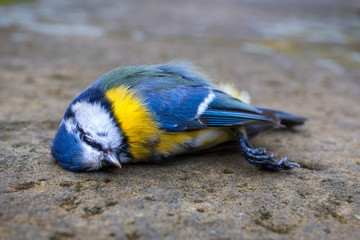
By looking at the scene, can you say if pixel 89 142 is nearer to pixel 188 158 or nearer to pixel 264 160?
pixel 188 158

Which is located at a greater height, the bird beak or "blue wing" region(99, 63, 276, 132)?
"blue wing" region(99, 63, 276, 132)

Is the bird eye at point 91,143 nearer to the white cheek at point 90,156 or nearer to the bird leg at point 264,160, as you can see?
the white cheek at point 90,156

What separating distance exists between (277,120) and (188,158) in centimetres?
74

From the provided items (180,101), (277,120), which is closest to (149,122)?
(180,101)

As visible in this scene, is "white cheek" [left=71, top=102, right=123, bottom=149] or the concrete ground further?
"white cheek" [left=71, top=102, right=123, bottom=149]

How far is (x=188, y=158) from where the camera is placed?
2471 mm

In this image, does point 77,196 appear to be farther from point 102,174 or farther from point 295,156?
point 295,156

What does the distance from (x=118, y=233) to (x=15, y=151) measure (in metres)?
1.21

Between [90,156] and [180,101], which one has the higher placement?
[180,101]

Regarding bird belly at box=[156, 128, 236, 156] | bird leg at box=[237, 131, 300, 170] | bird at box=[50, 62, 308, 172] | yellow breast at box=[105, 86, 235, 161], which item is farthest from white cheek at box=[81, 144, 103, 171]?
bird leg at box=[237, 131, 300, 170]

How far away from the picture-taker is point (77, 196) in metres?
1.82

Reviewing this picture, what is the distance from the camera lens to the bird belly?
88.8 inches

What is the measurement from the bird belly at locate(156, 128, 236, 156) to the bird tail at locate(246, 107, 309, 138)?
0.28m

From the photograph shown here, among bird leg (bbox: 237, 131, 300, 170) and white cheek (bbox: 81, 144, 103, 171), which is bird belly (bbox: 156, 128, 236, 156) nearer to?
bird leg (bbox: 237, 131, 300, 170)
